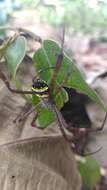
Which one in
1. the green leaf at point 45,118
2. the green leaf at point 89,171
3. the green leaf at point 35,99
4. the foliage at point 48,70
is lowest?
the green leaf at point 89,171

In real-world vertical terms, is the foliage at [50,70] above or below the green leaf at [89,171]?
above

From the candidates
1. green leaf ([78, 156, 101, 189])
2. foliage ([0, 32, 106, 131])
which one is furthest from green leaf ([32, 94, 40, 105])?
green leaf ([78, 156, 101, 189])

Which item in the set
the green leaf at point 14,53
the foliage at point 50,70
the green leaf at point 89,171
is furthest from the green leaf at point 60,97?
the green leaf at point 89,171

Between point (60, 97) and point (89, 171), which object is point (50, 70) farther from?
point (89, 171)

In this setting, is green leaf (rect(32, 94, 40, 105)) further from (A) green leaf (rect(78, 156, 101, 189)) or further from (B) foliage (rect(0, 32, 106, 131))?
(A) green leaf (rect(78, 156, 101, 189))

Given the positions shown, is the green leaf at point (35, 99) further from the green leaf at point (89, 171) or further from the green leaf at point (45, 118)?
the green leaf at point (89, 171)

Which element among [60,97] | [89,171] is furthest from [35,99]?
[89,171]
